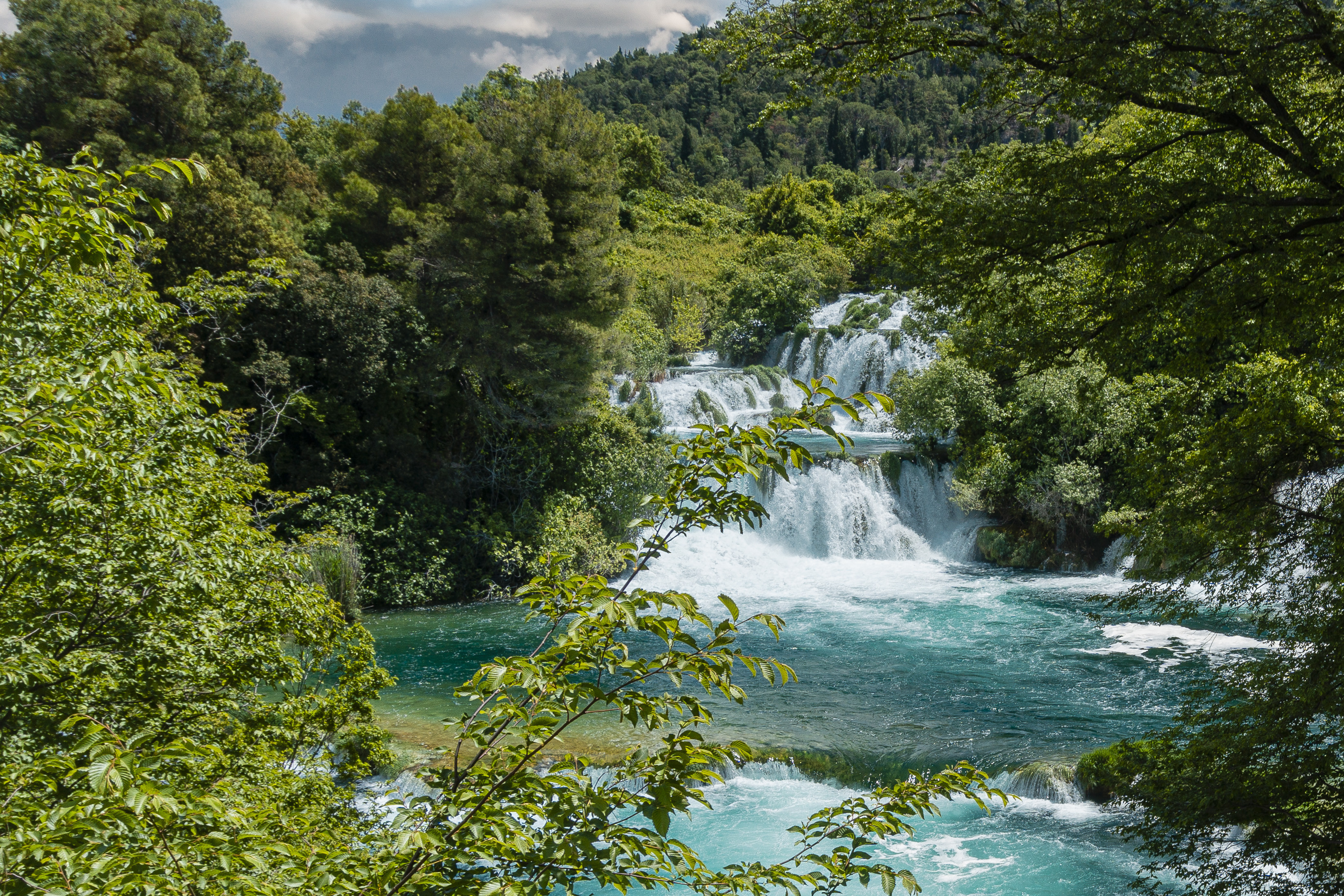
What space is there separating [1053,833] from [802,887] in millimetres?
3017

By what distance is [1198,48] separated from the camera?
4246 millimetres

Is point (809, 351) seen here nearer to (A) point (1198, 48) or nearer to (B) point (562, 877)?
(A) point (1198, 48)

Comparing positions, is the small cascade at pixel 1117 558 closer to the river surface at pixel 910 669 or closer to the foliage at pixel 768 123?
the river surface at pixel 910 669

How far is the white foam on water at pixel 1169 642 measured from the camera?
11492mm

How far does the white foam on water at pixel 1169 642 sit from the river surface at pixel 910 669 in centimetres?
4

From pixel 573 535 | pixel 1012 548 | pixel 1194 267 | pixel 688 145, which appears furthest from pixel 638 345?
pixel 688 145

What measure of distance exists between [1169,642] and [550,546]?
426 inches

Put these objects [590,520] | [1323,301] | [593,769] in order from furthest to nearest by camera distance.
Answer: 1. [590,520]
2. [593,769]
3. [1323,301]

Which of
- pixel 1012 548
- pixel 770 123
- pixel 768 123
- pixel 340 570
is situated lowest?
pixel 340 570

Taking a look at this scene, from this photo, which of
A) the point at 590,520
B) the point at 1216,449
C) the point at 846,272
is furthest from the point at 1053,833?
the point at 846,272

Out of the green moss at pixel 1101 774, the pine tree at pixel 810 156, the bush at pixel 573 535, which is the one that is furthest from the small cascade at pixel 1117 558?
the pine tree at pixel 810 156

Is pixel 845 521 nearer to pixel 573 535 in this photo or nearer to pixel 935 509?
pixel 935 509

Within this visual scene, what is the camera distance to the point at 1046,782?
8.33 meters

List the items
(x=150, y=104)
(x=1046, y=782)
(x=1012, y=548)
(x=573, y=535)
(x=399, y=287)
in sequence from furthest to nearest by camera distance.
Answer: (x=1012, y=548) → (x=573, y=535) → (x=399, y=287) → (x=150, y=104) → (x=1046, y=782)
